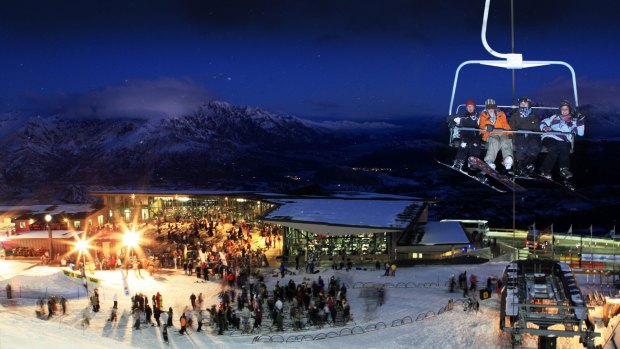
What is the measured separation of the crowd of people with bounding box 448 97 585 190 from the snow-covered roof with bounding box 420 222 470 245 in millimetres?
13212

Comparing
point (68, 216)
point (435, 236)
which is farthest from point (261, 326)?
point (68, 216)

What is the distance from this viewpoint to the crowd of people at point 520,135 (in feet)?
42.4

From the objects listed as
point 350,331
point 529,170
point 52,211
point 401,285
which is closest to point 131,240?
point 401,285

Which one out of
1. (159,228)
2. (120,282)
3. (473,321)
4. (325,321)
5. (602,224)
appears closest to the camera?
(473,321)

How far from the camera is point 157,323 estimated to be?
15.6m

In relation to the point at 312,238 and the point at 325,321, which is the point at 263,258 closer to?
the point at 312,238

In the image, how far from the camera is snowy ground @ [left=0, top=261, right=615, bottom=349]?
12438mm

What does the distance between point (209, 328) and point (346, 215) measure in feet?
46.4

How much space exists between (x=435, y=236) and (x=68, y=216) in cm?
2182

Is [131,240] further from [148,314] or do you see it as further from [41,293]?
[148,314]

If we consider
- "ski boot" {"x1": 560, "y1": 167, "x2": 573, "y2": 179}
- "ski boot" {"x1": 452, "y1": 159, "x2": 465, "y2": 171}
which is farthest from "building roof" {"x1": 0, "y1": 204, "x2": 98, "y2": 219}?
"ski boot" {"x1": 560, "y1": 167, "x2": 573, "y2": 179}

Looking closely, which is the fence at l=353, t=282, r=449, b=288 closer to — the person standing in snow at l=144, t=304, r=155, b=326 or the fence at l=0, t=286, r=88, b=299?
the person standing in snow at l=144, t=304, r=155, b=326

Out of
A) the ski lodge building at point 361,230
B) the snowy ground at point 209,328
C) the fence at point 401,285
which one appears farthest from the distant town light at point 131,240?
the fence at point 401,285

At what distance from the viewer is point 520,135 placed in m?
13.4
